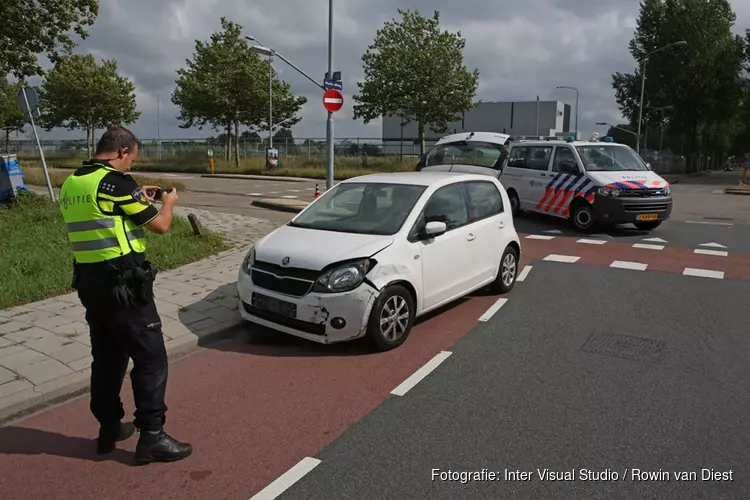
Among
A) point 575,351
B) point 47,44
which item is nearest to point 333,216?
point 575,351

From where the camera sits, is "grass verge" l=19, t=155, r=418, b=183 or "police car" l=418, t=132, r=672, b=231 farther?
"grass verge" l=19, t=155, r=418, b=183

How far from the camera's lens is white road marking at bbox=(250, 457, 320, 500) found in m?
3.03

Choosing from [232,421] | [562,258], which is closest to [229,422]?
[232,421]

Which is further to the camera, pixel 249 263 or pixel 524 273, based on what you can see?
pixel 524 273

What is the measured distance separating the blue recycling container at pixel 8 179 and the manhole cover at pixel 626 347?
12.1m

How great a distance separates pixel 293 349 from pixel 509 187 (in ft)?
35.0

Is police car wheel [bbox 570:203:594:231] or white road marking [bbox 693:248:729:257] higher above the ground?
police car wheel [bbox 570:203:594:231]

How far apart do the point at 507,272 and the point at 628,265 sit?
2969mm

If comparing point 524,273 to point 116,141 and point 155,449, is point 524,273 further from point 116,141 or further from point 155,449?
point 116,141

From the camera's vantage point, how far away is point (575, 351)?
17.1 ft

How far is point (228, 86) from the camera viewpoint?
125 ft

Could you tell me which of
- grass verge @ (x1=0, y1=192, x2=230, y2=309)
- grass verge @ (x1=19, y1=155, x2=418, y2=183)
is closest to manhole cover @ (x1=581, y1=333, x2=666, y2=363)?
grass verge @ (x1=0, y1=192, x2=230, y2=309)

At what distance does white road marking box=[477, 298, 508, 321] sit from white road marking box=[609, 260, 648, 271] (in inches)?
120

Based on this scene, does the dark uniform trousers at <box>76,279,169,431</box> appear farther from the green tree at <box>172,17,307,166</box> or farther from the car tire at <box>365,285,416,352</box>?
the green tree at <box>172,17,307,166</box>
